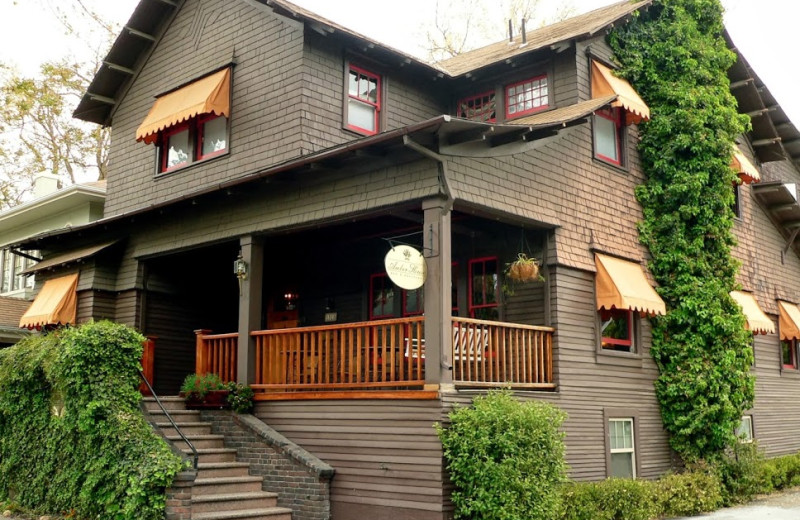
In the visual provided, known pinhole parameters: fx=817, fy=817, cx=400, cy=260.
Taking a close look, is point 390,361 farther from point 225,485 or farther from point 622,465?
point 622,465

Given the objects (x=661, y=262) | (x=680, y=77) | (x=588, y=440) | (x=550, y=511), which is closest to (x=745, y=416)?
(x=661, y=262)

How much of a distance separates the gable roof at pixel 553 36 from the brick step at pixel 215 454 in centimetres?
891

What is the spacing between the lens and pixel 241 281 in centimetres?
1401

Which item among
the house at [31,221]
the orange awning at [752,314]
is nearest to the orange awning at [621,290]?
the orange awning at [752,314]

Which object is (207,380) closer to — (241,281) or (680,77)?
(241,281)

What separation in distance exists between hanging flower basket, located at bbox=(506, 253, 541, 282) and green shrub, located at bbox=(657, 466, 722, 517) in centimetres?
414

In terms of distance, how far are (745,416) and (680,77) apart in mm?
7696

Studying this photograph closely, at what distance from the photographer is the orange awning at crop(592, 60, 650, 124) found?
15078 millimetres

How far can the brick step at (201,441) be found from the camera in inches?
497

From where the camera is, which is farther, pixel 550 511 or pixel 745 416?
pixel 745 416

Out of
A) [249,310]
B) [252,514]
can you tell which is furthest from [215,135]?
[252,514]

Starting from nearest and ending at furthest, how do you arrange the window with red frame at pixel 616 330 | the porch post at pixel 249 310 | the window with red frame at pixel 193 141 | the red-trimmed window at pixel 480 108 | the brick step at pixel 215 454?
the brick step at pixel 215 454, the porch post at pixel 249 310, the window with red frame at pixel 616 330, the window with red frame at pixel 193 141, the red-trimmed window at pixel 480 108

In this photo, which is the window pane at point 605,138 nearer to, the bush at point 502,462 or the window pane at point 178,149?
the bush at point 502,462

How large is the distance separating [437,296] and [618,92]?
6294mm
